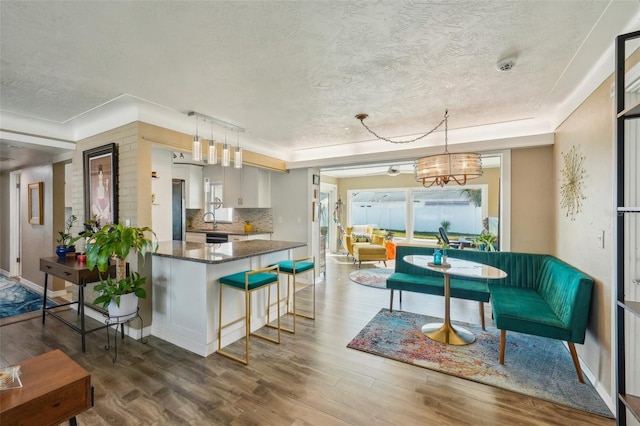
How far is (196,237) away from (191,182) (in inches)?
49.5

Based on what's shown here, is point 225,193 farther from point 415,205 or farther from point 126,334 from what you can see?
point 415,205

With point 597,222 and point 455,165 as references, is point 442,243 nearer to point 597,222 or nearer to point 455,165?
point 455,165

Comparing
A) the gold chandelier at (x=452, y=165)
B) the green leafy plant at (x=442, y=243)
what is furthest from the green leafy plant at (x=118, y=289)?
the green leafy plant at (x=442, y=243)

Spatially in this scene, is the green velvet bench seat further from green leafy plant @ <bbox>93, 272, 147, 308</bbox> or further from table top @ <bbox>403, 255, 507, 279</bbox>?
green leafy plant @ <bbox>93, 272, 147, 308</bbox>

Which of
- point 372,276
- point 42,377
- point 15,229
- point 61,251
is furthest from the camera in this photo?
point 372,276

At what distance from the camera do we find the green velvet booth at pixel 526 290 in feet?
7.34

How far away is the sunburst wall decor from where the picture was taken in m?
2.58

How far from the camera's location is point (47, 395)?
4.31 ft

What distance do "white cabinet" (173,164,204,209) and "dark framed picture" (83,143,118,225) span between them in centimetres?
227

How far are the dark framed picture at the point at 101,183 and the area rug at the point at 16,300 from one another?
5.76 feet

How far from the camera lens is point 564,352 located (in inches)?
107

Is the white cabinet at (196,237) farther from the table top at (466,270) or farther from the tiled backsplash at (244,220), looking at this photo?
the table top at (466,270)

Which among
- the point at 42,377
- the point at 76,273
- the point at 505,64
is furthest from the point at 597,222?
the point at 76,273

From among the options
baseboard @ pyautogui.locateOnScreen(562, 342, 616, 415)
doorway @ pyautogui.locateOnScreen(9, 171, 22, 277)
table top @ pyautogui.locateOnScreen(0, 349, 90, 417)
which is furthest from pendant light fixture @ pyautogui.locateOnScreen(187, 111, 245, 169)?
doorway @ pyautogui.locateOnScreen(9, 171, 22, 277)
